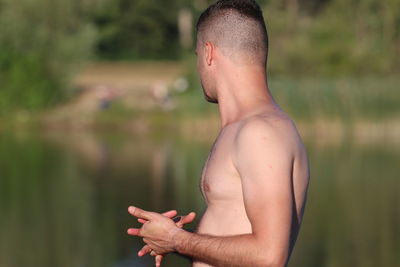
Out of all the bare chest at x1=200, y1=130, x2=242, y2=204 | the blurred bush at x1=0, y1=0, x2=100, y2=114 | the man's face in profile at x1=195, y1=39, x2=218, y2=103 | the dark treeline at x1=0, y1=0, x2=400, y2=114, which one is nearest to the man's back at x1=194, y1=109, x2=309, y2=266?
the bare chest at x1=200, y1=130, x2=242, y2=204

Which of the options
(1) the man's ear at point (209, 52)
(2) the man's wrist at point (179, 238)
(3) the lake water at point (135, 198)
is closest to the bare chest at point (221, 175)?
(2) the man's wrist at point (179, 238)

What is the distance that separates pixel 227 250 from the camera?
3.02 m

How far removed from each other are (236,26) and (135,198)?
13.9 m

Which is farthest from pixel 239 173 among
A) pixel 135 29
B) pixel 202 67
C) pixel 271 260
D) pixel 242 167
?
pixel 135 29

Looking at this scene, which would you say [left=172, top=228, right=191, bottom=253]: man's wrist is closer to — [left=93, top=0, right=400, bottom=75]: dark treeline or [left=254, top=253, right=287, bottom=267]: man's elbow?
[left=254, top=253, right=287, bottom=267]: man's elbow

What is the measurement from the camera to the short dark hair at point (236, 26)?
3184 millimetres

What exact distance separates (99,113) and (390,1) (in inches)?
555

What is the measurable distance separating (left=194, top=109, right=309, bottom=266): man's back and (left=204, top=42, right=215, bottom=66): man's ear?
0.20 meters

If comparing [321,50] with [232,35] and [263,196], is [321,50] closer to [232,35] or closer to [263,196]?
[232,35]

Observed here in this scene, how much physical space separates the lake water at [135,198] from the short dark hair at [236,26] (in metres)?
8.17

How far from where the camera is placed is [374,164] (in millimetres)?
22516

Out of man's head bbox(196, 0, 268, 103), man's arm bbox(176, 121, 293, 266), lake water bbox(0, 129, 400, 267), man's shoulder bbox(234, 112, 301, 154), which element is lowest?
lake water bbox(0, 129, 400, 267)

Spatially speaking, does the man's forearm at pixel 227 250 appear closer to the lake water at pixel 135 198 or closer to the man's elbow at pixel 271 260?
the man's elbow at pixel 271 260

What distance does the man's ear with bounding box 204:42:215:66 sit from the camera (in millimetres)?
3219
